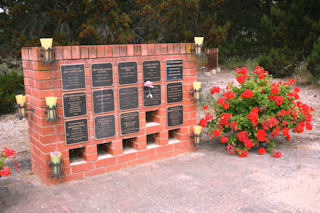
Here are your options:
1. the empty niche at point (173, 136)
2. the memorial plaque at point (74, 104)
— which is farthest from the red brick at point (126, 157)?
the memorial plaque at point (74, 104)

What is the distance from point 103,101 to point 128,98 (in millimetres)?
359

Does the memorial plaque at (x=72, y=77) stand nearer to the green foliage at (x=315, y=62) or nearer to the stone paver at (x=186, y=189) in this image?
the stone paver at (x=186, y=189)

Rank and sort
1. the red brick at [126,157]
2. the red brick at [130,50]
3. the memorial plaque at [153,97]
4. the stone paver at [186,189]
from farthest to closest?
the memorial plaque at [153,97], the red brick at [126,157], the red brick at [130,50], the stone paver at [186,189]

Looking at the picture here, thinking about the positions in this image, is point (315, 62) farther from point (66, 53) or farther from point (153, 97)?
point (66, 53)

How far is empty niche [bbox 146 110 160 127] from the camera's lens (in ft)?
15.7

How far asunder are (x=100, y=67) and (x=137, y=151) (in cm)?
127

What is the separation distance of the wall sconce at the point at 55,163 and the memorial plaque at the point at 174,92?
1726 mm

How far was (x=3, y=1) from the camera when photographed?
7.88 m

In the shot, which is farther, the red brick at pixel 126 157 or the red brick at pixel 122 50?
the red brick at pixel 126 157

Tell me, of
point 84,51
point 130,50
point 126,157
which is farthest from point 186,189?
point 84,51

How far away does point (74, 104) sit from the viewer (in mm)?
3980

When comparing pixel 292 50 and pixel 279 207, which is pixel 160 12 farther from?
pixel 279 207

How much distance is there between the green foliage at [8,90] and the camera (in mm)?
7523

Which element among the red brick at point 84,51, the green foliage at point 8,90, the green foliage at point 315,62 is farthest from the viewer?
the green foliage at point 315,62
